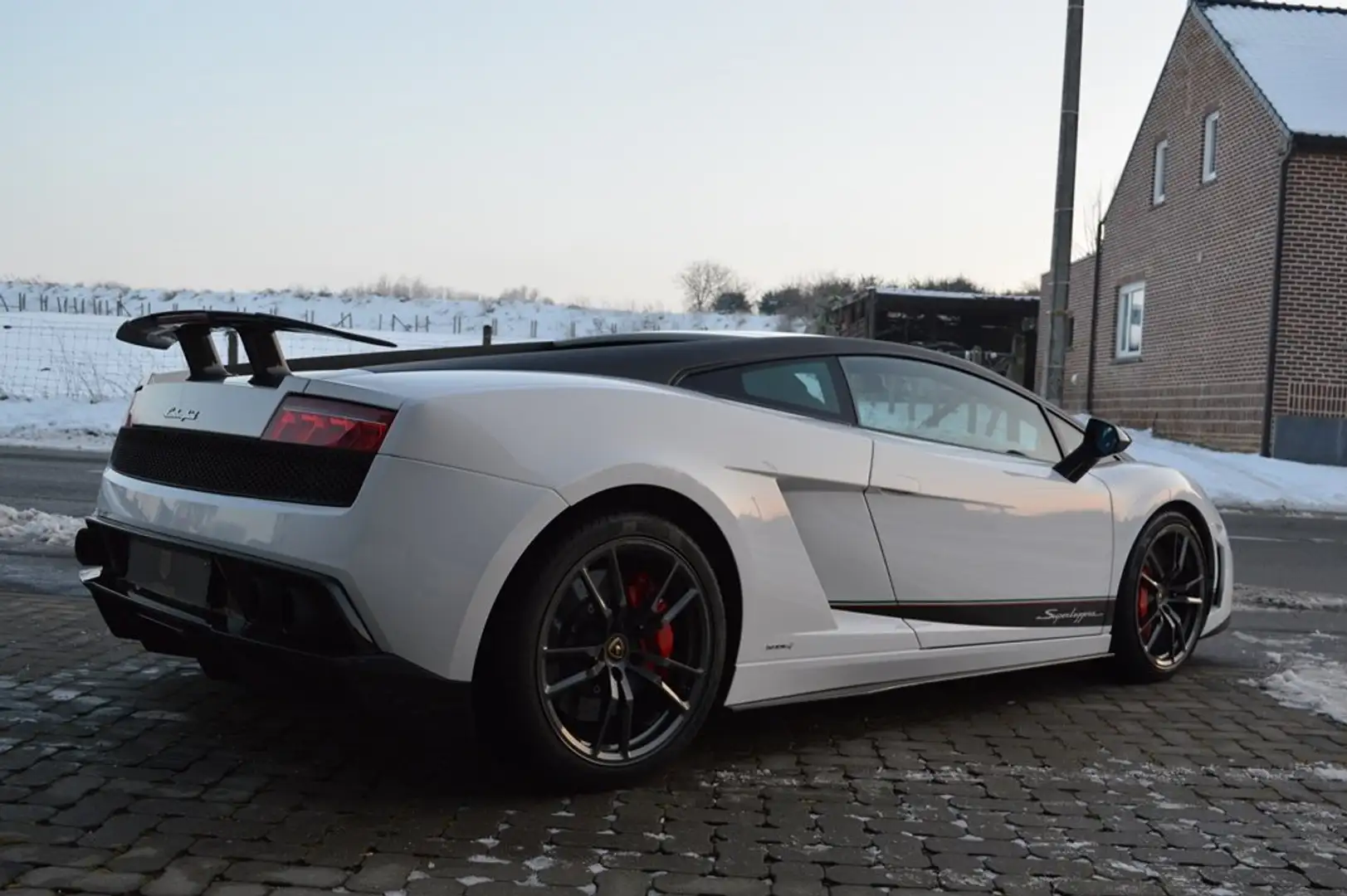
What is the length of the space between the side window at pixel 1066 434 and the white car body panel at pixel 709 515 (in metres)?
0.17

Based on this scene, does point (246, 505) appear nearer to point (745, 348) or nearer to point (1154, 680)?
point (745, 348)

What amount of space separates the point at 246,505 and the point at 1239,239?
19.2 metres

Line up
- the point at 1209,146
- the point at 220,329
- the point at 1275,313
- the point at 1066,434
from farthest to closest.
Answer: the point at 1209,146
the point at 1275,313
the point at 1066,434
the point at 220,329

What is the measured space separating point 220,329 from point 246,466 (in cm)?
51

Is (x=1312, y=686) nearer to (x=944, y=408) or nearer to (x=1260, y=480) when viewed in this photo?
(x=944, y=408)

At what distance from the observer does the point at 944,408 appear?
432 cm

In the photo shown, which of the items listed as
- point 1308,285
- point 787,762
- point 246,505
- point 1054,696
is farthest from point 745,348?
point 1308,285

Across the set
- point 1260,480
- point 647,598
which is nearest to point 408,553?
point 647,598

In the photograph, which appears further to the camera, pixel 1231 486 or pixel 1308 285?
pixel 1308 285

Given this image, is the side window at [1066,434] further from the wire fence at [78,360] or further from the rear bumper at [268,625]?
the wire fence at [78,360]

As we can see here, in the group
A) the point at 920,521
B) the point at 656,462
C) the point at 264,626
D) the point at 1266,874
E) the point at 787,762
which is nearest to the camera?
the point at 1266,874

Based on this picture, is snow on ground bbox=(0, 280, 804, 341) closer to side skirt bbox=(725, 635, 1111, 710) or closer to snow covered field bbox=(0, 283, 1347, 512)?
snow covered field bbox=(0, 283, 1347, 512)

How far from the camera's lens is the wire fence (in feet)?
75.7

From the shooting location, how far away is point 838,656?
3648 mm
